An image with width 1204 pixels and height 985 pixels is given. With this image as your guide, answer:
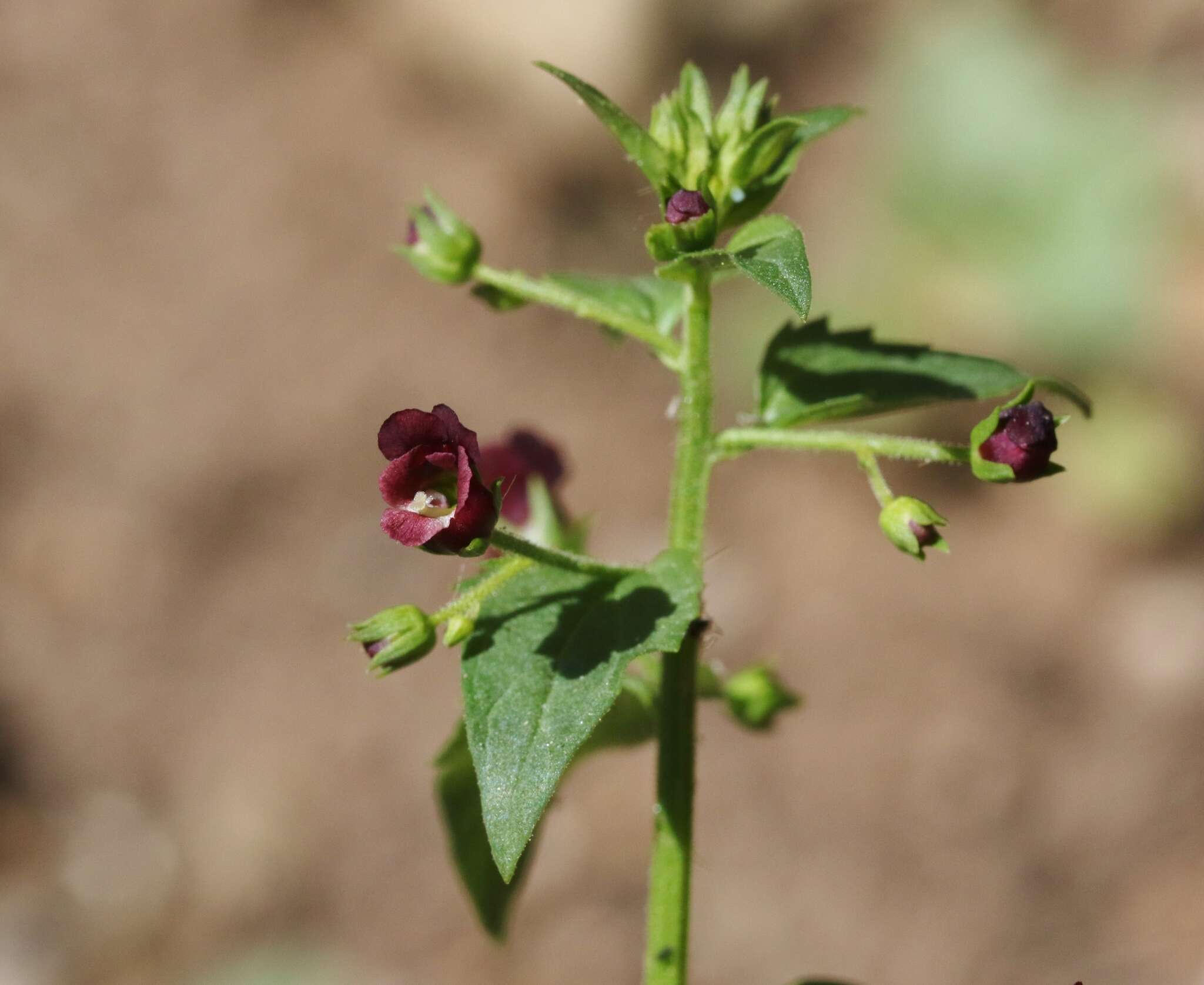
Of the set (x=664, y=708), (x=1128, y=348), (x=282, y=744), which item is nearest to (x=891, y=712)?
(x=1128, y=348)

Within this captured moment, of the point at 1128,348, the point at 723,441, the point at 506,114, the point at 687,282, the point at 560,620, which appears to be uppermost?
the point at 506,114

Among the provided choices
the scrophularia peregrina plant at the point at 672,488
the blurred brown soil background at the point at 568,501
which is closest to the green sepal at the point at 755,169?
the scrophularia peregrina plant at the point at 672,488

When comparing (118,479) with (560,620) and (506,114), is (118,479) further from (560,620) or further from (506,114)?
(560,620)

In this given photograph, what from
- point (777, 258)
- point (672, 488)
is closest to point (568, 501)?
point (672, 488)

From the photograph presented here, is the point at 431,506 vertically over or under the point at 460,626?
over

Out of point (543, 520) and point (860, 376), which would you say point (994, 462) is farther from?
point (543, 520)

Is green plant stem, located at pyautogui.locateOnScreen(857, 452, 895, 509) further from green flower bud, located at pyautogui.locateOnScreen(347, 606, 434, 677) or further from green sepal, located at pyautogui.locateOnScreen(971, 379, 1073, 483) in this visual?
green flower bud, located at pyautogui.locateOnScreen(347, 606, 434, 677)
